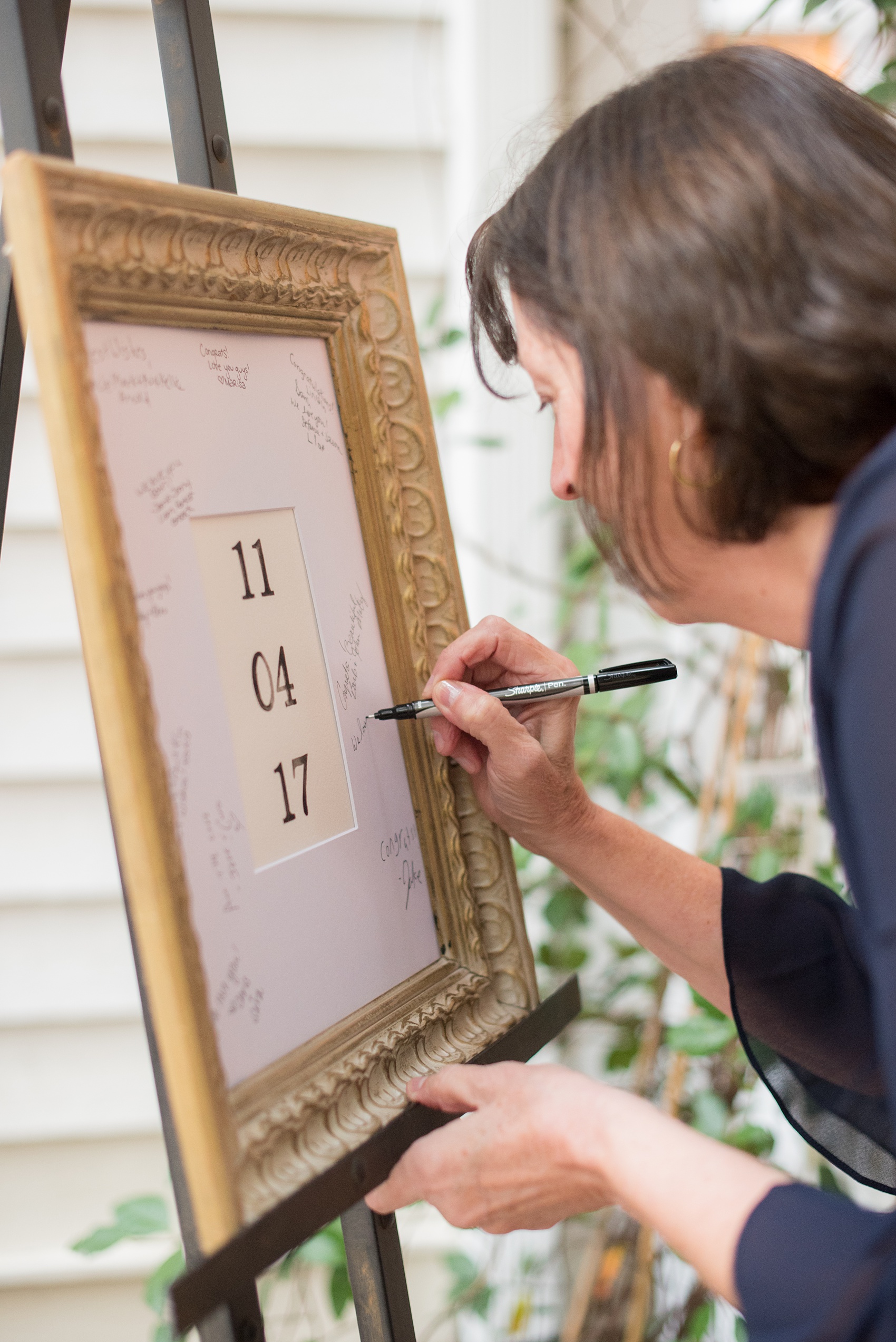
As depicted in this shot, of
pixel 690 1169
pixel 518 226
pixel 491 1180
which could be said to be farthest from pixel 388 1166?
pixel 518 226

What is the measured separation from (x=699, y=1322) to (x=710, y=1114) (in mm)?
321

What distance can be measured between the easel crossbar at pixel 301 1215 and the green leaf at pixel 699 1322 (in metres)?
0.98

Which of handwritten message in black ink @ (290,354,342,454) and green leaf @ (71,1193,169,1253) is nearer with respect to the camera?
handwritten message in black ink @ (290,354,342,454)

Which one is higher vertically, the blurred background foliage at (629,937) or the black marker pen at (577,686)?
the black marker pen at (577,686)

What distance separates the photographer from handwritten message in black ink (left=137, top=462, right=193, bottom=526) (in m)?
0.64

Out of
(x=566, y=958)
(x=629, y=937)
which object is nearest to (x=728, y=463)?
(x=566, y=958)

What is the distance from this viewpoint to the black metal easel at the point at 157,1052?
0.61m

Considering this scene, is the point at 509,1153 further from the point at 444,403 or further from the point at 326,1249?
the point at 444,403

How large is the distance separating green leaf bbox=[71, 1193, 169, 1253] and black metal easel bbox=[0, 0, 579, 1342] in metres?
0.32

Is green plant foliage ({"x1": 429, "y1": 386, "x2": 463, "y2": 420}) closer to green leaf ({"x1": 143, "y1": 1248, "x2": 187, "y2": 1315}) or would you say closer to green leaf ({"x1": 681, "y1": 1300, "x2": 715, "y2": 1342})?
green leaf ({"x1": 143, "y1": 1248, "x2": 187, "y2": 1315})

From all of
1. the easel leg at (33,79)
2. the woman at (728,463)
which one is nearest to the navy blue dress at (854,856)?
the woman at (728,463)
